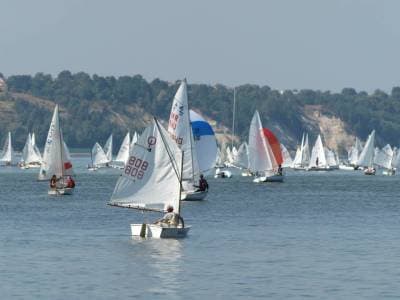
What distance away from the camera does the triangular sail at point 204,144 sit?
301ft

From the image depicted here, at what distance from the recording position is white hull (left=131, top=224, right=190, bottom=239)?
192 ft

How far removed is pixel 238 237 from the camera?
6300 centimetres

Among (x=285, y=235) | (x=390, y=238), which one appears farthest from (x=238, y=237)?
(x=390, y=238)

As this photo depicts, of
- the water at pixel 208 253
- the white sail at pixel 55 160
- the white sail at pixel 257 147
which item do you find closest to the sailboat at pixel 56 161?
the white sail at pixel 55 160

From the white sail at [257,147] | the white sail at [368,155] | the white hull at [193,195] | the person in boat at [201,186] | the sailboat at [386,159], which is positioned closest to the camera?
the white hull at [193,195]

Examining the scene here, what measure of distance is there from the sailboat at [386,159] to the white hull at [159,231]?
119 m

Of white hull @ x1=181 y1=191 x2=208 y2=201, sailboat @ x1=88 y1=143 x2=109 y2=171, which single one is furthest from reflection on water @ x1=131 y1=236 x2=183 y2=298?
sailboat @ x1=88 y1=143 x2=109 y2=171

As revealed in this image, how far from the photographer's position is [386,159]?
181625 millimetres

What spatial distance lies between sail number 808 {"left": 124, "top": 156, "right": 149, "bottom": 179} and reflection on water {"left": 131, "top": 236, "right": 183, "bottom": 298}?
2.85m

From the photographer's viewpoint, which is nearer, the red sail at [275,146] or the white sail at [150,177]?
the white sail at [150,177]

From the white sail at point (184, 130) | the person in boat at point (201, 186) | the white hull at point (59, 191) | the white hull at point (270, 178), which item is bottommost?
the white hull at point (59, 191)

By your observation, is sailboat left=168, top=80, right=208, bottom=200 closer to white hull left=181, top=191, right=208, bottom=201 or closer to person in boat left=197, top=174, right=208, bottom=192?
white hull left=181, top=191, right=208, bottom=201

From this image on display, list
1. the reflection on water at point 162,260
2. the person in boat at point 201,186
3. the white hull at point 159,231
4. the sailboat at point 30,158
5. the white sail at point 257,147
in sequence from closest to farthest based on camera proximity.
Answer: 1. the reflection on water at point 162,260
2. the white hull at point 159,231
3. the person in boat at point 201,186
4. the white sail at point 257,147
5. the sailboat at point 30,158

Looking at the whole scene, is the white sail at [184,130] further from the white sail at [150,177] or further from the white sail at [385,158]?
the white sail at [385,158]
